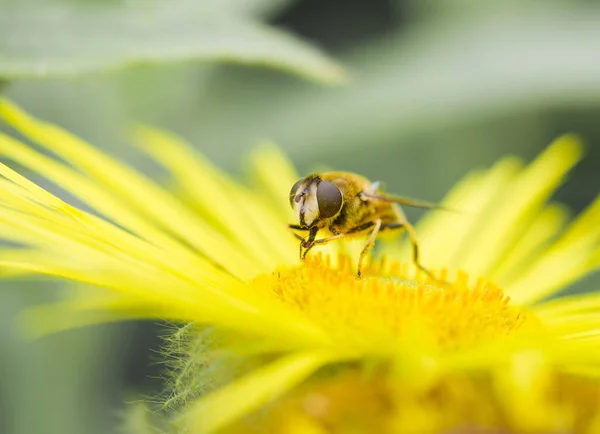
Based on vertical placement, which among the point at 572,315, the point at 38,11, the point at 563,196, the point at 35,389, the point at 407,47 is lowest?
the point at 572,315

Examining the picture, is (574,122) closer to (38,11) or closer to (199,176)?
(199,176)

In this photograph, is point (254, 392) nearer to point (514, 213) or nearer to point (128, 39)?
point (128, 39)

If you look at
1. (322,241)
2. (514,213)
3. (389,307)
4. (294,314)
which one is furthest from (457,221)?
(294,314)

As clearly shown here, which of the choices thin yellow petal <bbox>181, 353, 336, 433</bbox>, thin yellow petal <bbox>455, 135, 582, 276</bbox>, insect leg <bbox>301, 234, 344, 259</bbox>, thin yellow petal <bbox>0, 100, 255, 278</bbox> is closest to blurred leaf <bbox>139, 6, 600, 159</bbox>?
thin yellow petal <bbox>455, 135, 582, 276</bbox>

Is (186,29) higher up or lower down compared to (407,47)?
lower down

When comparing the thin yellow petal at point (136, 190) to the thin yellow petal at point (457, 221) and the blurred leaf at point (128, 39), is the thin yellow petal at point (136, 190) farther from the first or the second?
the thin yellow petal at point (457, 221)

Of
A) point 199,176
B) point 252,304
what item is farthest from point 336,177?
point 252,304
